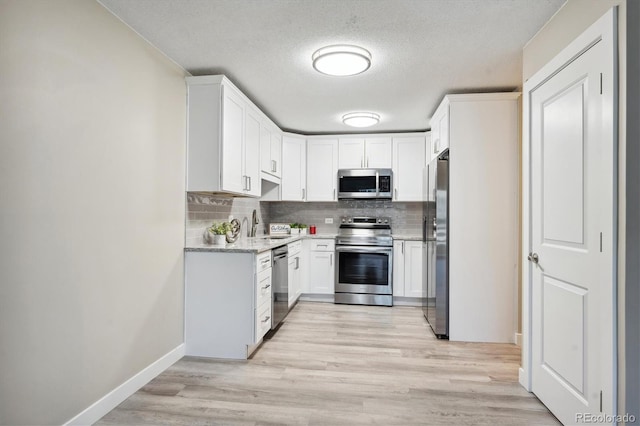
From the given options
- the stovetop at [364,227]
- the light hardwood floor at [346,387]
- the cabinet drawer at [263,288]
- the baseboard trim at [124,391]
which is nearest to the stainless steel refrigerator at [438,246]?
the light hardwood floor at [346,387]

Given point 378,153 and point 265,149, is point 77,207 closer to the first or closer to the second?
point 265,149

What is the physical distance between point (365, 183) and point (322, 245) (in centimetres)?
107

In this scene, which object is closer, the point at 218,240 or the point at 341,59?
the point at 341,59

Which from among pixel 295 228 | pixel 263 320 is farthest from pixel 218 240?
pixel 295 228

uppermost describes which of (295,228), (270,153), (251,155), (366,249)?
(270,153)

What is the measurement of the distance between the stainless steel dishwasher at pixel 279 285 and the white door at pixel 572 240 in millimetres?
2150

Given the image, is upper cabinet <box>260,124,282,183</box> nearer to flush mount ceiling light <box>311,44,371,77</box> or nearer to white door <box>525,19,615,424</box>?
flush mount ceiling light <box>311,44,371,77</box>

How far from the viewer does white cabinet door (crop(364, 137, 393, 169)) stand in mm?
4938

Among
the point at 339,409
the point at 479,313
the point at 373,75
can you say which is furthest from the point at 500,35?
the point at 339,409

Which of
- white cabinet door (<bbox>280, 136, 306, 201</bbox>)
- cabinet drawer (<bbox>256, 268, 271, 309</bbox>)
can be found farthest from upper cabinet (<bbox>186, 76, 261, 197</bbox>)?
white cabinet door (<bbox>280, 136, 306, 201</bbox>)

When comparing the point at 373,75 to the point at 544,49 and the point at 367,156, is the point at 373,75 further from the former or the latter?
the point at 367,156

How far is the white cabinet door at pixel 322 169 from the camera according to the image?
16.6 ft

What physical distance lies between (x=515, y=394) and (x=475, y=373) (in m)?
0.34

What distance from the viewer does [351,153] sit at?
5.02m
